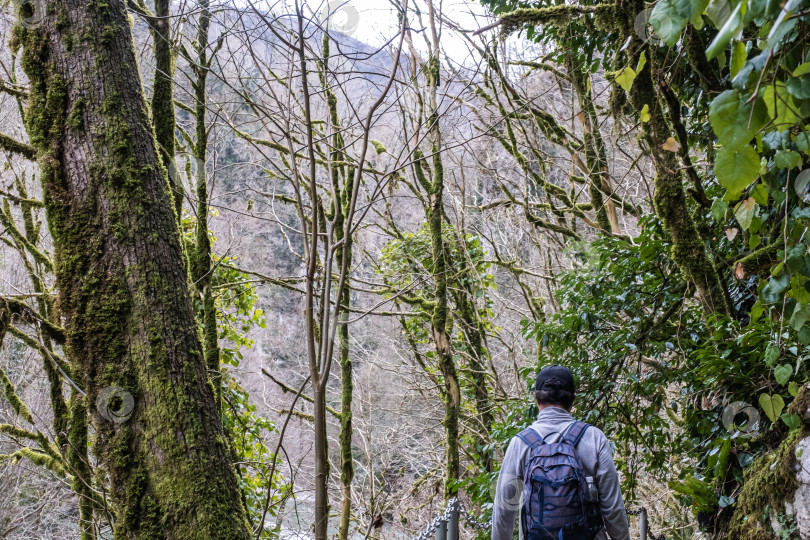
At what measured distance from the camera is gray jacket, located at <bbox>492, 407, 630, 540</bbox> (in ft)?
8.23

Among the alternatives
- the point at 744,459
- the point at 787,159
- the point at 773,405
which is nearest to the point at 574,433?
the point at 773,405

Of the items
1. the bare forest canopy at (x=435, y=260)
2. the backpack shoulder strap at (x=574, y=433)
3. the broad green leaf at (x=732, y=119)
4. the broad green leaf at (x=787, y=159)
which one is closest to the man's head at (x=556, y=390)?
the backpack shoulder strap at (x=574, y=433)

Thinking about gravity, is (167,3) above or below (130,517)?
above

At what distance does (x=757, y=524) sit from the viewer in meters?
2.69

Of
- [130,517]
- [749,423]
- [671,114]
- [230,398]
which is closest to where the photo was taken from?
[130,517]

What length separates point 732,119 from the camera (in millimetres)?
819

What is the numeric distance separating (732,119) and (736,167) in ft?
0.27

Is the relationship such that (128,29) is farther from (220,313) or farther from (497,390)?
(497,390)

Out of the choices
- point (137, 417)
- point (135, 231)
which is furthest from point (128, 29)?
point (137, 417)

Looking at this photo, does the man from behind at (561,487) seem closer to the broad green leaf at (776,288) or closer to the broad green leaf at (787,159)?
the broad green leaf at (776,288)

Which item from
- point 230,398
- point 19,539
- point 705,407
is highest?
point 230,398

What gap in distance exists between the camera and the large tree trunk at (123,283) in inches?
78.0

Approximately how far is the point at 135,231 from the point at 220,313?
5.09m

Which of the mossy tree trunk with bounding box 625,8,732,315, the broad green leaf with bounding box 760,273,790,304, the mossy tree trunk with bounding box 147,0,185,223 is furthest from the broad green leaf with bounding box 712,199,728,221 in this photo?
the mossy tree trunk with bounding box 147,0,185,223
